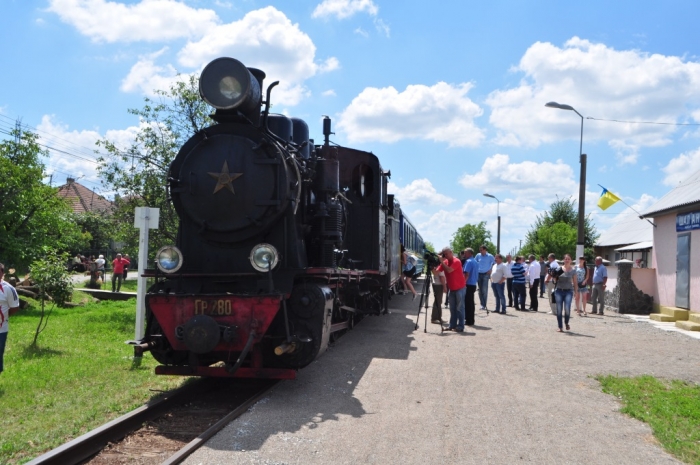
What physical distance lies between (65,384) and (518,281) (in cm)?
1250

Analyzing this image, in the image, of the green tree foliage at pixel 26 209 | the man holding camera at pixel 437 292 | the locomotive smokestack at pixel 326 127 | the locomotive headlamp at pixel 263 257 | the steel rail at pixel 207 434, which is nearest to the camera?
the steel rail at pixel 207 434

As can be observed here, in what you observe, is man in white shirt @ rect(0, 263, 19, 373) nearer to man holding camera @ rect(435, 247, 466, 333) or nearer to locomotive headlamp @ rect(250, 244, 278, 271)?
locomotive headlamp @ rect(250, 244, 278, 271)

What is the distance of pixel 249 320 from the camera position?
624 cm

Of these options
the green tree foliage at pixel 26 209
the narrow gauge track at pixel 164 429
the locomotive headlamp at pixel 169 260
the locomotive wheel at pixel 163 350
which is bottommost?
the narrow gauge track at pixel 164 429

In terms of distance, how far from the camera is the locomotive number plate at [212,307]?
6.27 metres

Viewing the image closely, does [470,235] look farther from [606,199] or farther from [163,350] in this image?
[163,350]

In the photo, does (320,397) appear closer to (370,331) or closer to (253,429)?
(253,429)

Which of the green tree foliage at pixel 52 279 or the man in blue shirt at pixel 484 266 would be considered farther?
the man in blue shirt at pixel 484 266

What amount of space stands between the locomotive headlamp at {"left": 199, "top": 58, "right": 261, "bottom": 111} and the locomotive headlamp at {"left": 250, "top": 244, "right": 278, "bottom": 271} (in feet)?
5.62

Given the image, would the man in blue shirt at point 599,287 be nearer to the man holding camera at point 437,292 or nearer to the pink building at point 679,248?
the pink building at point 679,248

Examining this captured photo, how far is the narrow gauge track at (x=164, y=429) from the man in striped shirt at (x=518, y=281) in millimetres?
10640

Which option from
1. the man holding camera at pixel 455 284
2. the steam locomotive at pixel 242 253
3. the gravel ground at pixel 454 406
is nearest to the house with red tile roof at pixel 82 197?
the man holding camera at pixel 455 284

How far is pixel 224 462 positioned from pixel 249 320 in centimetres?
194

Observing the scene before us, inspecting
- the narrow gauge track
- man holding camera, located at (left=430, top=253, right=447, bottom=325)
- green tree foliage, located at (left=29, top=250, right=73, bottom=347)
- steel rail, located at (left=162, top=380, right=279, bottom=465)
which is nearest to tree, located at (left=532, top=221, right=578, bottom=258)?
man holding camera, located at (left=430, top=253, right=447, bottom=325)
